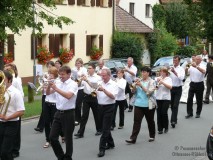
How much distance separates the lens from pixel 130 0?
4709cm

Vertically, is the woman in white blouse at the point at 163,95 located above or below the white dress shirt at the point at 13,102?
below

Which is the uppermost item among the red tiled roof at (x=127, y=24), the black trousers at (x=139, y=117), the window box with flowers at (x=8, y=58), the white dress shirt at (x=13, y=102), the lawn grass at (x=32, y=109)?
the red tiled roof at (x=127, y=24)

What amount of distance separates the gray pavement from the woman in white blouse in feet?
1.30

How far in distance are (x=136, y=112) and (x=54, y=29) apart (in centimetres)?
1992

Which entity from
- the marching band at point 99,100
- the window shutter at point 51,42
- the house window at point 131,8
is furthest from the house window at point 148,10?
the marching band at point 99,100

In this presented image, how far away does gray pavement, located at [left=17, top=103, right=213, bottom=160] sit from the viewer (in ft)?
37.4

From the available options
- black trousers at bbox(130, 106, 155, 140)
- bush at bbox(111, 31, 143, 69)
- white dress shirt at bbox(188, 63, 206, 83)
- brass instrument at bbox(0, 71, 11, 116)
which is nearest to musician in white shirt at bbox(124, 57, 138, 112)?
white dress shirt at bbox(188, 63, 206, 83)

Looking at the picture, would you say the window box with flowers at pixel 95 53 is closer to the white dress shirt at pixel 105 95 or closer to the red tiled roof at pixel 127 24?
the red tiled roof at pixel 127 24

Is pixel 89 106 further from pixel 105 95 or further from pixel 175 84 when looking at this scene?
pixel 175 84

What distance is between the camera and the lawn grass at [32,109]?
57.1ft

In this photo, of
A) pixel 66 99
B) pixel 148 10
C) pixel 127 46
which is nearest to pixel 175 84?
pixel 66 99

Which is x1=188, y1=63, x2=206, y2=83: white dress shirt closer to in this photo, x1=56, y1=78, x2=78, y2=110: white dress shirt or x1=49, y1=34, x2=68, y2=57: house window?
x1=56, y1=78, x2=78, y2=110: white dress shirt

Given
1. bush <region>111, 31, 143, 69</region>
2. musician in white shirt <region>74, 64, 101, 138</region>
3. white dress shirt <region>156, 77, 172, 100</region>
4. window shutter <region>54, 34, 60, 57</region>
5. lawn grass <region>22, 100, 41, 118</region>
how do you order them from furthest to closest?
1. bush <region>111, 31, 143, 69</region>
2. window shutter <region>54, 34, 60, 57</region>
3. lawn grass <region>22, 100, 41, 118</region>
4. white dress shirt <region>156, 77, 172, 100</region>
5. musician in white shirt <region>74, 64, 101, 138</region>

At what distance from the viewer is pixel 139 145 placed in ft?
41.5
